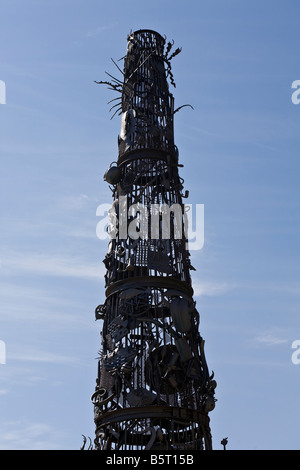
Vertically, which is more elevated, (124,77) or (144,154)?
(124,77)

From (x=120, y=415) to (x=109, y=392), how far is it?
136 cm

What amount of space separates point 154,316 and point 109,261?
162 inches

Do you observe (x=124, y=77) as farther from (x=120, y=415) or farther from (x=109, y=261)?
(x=120, y=415)

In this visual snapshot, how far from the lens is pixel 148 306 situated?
29.1m

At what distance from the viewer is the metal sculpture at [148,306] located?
88.5 feet

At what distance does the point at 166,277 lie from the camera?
29.9m

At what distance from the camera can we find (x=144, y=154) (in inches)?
1318

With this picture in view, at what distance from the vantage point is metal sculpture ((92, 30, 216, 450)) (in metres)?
27.0
